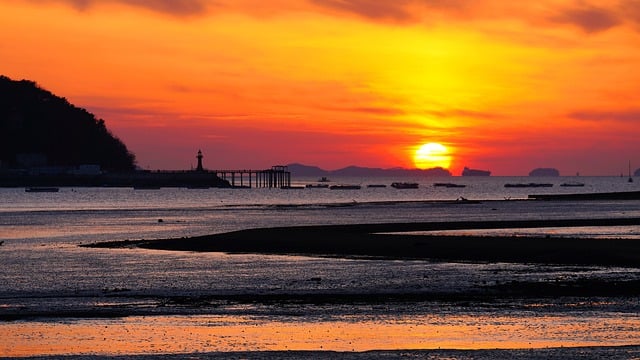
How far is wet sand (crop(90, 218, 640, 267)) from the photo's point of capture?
2069 inches

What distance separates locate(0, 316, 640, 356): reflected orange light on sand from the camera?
26.9m

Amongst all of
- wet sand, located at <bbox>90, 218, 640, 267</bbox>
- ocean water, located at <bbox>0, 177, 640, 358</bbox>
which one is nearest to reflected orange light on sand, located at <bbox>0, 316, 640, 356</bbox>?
ocean water, located at <bbox>0, 177, 640, 358</bbox>

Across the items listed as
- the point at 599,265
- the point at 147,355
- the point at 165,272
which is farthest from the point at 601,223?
the point at 147,355

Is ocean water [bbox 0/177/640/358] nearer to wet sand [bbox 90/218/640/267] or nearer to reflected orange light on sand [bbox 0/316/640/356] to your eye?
reflected orange light on sand [bbox 0/316/640/356]

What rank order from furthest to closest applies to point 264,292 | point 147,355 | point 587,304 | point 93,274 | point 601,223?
point 601,223 < point 93,274 < point 264,292 < point 587,304 < point 147,355

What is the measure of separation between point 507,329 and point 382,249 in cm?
3037

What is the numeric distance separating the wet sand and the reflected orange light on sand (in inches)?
767

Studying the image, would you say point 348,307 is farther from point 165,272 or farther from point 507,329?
point 165,272

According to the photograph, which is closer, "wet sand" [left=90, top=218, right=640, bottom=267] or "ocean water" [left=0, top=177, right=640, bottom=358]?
"ocean water" [left=0, top=177, right=640, bottom=358]

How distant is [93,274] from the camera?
47.5m

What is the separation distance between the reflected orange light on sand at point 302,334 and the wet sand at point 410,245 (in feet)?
63.9

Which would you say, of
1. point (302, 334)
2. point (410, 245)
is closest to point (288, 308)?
point (302, 334)

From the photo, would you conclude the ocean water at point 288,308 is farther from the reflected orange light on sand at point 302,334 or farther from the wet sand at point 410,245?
the wet sand at point 410,245

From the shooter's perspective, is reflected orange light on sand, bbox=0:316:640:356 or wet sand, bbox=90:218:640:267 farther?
wet sand, bbox=90:218:640:267
